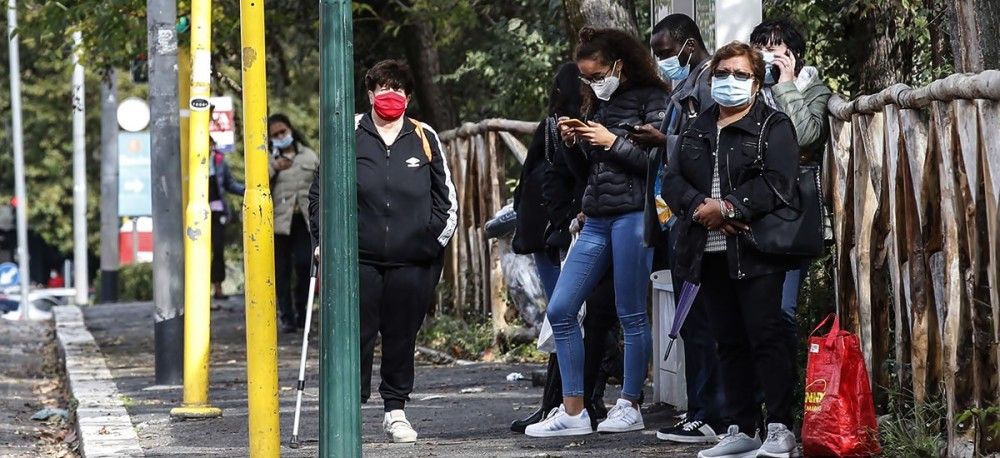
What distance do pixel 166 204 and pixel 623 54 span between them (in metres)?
4.48

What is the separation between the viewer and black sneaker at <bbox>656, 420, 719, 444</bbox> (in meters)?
8.30

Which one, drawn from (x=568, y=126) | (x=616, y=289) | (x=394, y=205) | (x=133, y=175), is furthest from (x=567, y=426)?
(x=133, y=175)

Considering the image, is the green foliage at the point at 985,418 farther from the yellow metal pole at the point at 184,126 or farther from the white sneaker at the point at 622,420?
the yellow metal pole at the point at 184,126

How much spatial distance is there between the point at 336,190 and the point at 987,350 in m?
2.25

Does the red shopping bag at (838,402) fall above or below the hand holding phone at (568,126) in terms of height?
below

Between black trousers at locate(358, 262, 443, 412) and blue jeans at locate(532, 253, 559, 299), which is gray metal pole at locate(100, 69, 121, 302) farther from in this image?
black trousers at locate(358, 262, 443, 412)

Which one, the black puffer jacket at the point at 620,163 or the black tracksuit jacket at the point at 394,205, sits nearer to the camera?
the black puffer jacket at the point at 620,163

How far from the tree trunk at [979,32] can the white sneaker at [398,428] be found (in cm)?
306

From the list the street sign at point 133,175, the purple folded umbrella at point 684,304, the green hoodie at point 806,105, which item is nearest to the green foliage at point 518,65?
the green hoodie at point 806,105

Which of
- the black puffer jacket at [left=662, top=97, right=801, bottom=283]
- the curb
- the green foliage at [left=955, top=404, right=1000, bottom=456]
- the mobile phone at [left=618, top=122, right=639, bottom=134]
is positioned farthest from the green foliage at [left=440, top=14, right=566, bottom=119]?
the green foliage at [left=955, top=404, right=1000, bottom=456]

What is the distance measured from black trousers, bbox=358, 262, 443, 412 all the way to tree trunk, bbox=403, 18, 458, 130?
924 centimetres

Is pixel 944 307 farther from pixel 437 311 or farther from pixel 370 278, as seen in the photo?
pixel 437 311

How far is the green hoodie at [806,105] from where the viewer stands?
7797mm

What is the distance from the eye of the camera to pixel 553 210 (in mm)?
9047
